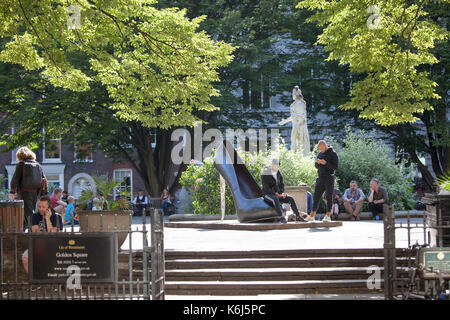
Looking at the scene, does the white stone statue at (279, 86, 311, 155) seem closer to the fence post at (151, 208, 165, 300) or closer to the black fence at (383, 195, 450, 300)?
the black fence at (383, 195, 450, 300)

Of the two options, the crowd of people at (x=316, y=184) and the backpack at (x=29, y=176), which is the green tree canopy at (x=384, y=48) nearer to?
the crowd of people at (x=316, y=184)

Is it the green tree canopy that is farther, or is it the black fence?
the green tree canopy

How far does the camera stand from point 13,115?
3250cm

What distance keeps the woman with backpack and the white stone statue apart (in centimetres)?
1258

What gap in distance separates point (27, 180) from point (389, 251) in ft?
22.7

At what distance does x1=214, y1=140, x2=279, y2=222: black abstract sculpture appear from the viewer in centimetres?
1722

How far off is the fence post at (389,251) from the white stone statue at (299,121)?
1543 centimetres

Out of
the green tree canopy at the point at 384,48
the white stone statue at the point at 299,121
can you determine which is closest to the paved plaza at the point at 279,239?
the green tree canopy at the point at 384,48

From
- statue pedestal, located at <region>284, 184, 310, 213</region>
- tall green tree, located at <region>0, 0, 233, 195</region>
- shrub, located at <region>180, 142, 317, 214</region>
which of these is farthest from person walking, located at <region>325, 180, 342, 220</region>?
tall green tree, located at <region>0, 0, 233, 195</region>

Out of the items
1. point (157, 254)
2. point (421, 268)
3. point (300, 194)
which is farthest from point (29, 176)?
point (300, 194)

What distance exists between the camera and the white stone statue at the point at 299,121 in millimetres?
24625

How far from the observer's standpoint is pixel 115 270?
8289mm

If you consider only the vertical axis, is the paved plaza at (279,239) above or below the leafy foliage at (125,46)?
below
